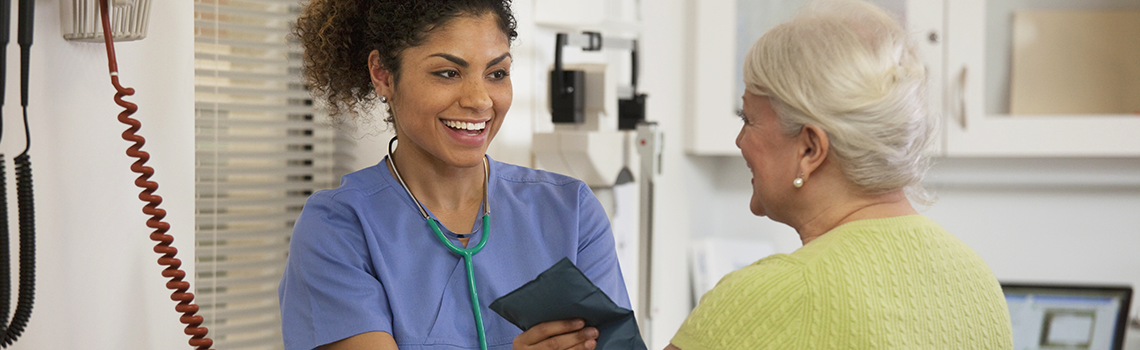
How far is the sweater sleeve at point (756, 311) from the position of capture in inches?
29.9

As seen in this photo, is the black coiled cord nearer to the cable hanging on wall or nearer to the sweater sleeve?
the cable hanging on wall

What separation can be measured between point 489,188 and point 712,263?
4.94 feet

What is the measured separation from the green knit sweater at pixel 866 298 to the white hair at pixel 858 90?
0.06 metres

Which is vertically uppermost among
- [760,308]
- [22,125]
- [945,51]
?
[945,51]

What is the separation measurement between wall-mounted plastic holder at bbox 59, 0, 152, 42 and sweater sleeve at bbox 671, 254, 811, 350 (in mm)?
653

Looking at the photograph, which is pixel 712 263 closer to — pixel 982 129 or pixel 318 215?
pixel 982 129

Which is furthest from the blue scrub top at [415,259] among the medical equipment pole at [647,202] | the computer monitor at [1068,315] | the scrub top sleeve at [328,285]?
the computer monitor at [1068,315]

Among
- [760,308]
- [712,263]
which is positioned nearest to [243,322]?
[760,308]

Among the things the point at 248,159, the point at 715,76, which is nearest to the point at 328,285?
the point at 248,159

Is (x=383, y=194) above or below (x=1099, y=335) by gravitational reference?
above

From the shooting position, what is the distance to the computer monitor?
2240mm

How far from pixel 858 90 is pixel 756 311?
8.6 inches

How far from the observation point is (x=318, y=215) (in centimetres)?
100

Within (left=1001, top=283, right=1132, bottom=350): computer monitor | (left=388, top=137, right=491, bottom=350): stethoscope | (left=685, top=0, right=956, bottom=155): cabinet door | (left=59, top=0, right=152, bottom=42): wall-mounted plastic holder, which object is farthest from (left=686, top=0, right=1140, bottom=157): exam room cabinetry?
(left=59, top=0, right=152, bottom=42): wall-mounted plastic holder
